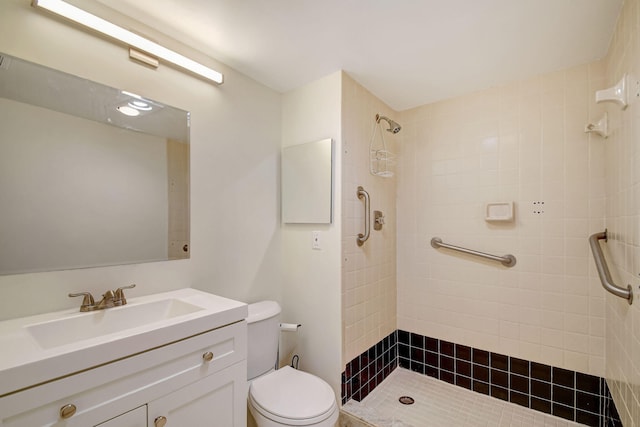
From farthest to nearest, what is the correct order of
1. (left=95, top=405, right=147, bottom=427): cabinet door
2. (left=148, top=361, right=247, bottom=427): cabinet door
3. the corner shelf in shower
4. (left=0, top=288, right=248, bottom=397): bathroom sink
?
the corner shelf in shower
(left=148, top=361, right=247, bottom=427): cabinet door
(left=95, top=405, right=147, bottom=427): cabinet door
(left=0, top=288, right=248, bottom=397): bathroom sink

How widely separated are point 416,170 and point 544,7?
1.23 m

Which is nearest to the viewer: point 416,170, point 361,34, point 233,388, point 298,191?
point 233,388

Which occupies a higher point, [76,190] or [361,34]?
[361,34]

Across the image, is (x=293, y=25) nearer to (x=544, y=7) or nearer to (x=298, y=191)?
(x=298, y=191)

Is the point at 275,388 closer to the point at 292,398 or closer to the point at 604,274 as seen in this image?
the point at 292,398

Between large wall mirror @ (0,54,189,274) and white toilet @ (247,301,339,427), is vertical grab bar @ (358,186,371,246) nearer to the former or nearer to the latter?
white toilet @ (247,301,339,427)

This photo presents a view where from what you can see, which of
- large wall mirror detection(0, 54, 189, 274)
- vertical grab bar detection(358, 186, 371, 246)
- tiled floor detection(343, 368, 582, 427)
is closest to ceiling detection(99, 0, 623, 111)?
large wall mirror detection(0, 54, 189, 274)

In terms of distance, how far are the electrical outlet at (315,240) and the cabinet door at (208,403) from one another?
829 millimetres

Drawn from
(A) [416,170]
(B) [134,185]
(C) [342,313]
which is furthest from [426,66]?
(B) [134,185]

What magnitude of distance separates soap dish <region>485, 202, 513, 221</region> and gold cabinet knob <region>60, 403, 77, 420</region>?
7.37 feet

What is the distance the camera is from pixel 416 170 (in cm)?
234

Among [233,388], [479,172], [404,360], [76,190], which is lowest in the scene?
[404,360]

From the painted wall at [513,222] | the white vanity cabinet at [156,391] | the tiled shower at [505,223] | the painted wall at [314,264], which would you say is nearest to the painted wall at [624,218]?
the tiled shower at [505,223]

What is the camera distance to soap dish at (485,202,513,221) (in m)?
1.89
